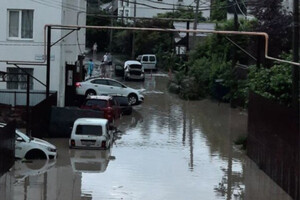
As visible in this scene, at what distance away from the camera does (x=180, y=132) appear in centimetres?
3506

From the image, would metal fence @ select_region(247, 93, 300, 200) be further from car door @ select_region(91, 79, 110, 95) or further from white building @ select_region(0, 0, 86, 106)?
car door @ select_region(91, 79, 110, 95)

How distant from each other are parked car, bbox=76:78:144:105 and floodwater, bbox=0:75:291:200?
6.45 metres

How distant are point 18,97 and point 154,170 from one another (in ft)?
43.1

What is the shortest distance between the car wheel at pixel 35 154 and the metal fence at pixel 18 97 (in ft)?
31.2

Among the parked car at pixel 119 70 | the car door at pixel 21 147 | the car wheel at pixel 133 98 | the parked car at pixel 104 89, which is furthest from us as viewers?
the parked car at pixel 119 70

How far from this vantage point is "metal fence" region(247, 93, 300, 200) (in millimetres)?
20359

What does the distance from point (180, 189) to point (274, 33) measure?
88.4ft

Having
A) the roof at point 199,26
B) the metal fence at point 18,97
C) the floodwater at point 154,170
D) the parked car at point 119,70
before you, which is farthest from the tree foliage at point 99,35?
the metal fence at point 18,97

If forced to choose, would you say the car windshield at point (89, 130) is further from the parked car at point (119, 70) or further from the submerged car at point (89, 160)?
the parked car at point (119, 70)

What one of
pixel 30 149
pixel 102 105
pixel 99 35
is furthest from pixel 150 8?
pixel 30 149

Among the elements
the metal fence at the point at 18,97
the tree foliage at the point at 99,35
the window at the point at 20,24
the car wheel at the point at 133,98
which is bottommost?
the car wheel at the point at 133,98

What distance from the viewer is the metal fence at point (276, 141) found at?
66.8 feet

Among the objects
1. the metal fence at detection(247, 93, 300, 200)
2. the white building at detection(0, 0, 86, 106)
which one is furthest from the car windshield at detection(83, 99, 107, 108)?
the metal fence at detection(247, 93, 300, 200)

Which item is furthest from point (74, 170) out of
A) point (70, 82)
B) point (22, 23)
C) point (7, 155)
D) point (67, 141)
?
point (70, 82)
